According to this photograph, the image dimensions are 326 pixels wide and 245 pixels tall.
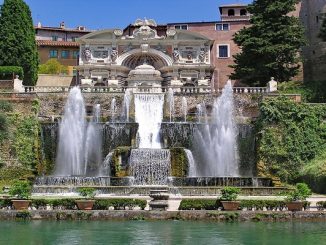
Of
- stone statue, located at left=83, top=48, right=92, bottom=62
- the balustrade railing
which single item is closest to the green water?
the balustrade railing

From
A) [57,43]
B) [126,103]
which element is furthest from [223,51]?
[57,43]

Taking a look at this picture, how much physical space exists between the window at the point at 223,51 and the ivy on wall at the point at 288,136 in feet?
73.0

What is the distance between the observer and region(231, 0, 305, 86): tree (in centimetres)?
4416

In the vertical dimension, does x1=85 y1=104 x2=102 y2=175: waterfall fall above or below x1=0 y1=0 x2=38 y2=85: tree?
below

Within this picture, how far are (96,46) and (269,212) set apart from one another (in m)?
36.0

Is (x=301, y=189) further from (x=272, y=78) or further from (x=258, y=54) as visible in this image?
(x=258, y=54)

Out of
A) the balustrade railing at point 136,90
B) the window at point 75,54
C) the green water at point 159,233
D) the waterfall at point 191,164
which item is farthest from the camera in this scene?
the window at point 75,54

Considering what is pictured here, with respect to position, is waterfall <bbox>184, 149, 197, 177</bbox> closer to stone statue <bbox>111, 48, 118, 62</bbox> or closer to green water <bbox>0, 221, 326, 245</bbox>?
green water <bbox>0, 221, 326, 245</bbox>

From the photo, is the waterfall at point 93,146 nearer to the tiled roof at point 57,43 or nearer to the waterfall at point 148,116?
the waterfall at point 148,116

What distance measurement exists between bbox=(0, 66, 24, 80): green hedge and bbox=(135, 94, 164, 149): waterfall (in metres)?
9.39

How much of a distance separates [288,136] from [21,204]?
20136 millimetres

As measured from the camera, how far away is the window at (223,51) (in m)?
59.7

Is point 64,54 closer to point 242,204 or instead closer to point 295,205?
point 242,204

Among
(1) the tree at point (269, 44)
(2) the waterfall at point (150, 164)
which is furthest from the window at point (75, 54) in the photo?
(2) the waterfall at point (150, 164)
